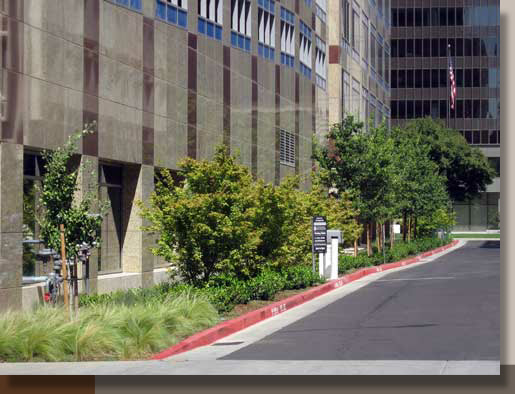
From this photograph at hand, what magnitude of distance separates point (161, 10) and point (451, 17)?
97.1 metres

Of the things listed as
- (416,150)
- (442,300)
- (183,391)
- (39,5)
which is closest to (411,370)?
(183,391)

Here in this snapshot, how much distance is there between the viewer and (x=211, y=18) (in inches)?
1505

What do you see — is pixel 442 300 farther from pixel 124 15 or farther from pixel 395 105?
pixel 395 105

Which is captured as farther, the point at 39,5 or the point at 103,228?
the point at 103,228

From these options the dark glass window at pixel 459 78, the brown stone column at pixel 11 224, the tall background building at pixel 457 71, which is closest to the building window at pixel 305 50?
the brown stone column at pixel 11 224

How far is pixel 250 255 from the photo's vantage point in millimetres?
23641

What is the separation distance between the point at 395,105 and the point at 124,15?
3911 inches

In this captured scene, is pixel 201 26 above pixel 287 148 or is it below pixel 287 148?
above

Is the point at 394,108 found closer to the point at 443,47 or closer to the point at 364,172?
the point at 443,47

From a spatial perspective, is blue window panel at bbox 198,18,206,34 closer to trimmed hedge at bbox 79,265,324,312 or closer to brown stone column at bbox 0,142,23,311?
trimmed hedge at bbox 79,265,324,312

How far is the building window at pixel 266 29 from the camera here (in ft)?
149

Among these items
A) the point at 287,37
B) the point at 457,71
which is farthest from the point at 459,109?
the point at 287,37

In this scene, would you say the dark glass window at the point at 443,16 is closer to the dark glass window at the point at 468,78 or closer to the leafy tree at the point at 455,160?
the dark glass window at the point at 468,78

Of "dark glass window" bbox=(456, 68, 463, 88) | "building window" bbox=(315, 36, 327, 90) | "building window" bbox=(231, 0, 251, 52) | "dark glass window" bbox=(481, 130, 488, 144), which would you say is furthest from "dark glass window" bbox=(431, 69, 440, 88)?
"building window" bbox=(231, 0, 251, 52)
